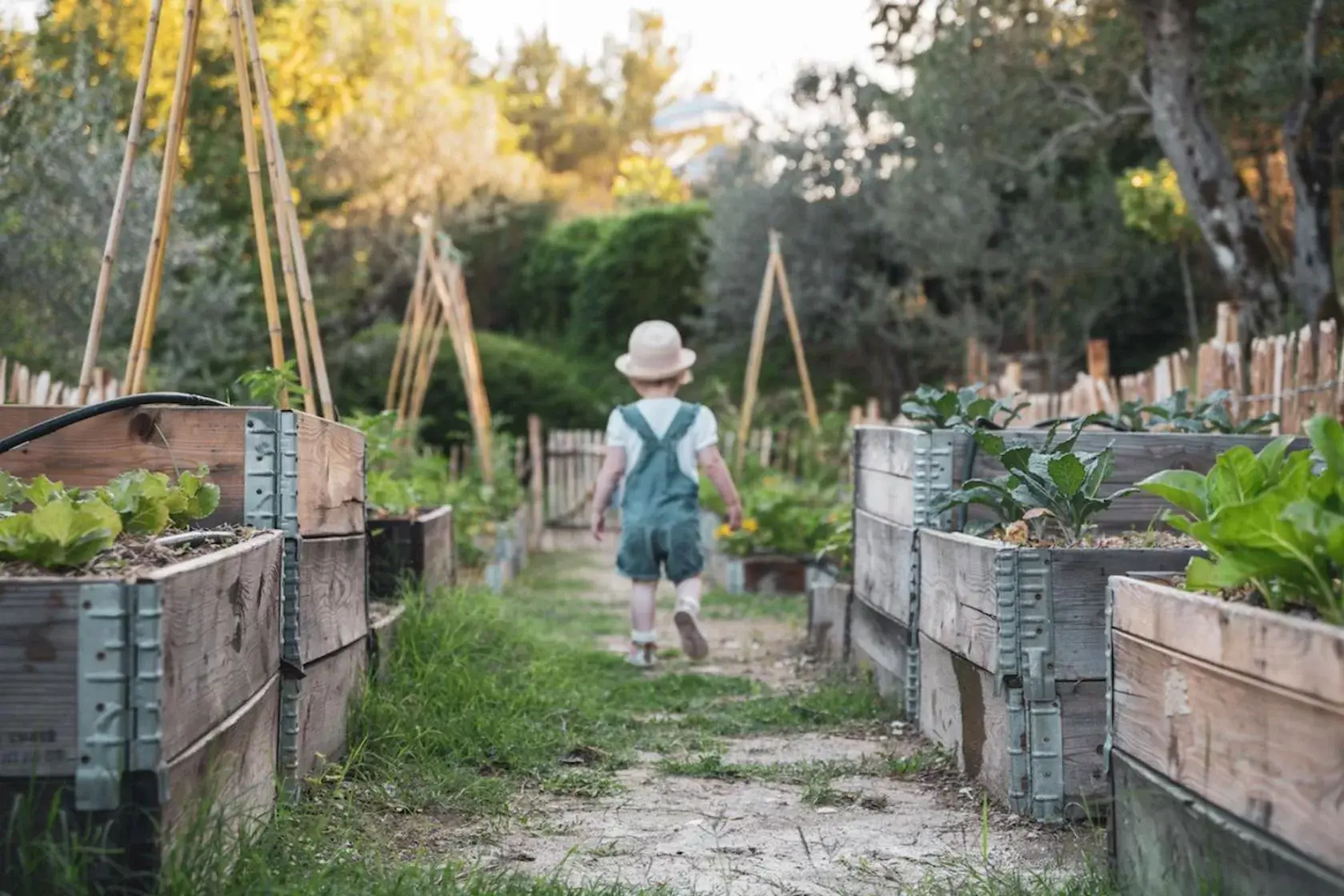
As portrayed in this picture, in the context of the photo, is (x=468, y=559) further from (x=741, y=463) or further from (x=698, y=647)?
(x=741, y=463)

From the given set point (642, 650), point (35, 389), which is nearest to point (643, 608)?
point (642, 650)

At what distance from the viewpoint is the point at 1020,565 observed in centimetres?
349

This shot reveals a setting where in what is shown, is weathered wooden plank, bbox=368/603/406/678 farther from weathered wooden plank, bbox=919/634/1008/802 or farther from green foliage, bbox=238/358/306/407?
weathered wooden plank, bbox=919/634/1008/802

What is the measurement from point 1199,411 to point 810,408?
7.41 meters

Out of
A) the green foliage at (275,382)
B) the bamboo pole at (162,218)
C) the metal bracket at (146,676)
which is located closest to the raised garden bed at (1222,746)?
the metal bracket at (146,676)

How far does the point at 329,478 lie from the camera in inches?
149

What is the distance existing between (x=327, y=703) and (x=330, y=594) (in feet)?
0.94

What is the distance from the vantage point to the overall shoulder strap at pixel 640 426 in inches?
270

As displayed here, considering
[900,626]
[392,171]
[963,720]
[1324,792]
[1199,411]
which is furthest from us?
[392,171]

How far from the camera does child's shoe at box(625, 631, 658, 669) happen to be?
21.0ft

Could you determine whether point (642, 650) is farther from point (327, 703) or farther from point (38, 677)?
point (38, 677)

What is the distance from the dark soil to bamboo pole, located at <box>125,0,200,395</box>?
121 cm

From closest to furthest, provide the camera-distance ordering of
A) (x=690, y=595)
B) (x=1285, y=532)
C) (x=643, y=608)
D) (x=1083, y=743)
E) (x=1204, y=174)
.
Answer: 1. (x=1285, y=532)
2. (x=1083, y=743)
3. (x=643, y=608)
4. (x=690, y=595)
5. (x=1204, y=174)

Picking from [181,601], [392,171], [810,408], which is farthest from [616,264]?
[181,601]
